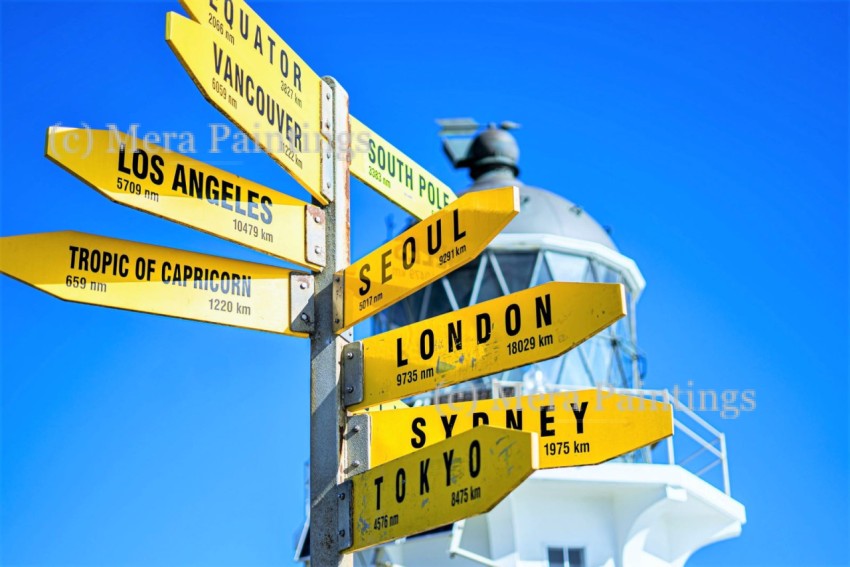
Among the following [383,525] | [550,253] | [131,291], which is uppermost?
[550,253]

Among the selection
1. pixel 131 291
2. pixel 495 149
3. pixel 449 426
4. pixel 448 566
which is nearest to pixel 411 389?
pixel 449 426

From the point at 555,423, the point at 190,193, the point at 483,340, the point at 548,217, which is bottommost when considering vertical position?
the point at 555,423

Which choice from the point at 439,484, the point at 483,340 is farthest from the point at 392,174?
the point at 439,484

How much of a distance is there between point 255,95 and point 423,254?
921mm

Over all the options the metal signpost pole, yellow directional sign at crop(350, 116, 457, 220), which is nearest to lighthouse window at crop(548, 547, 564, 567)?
yellow directional sign at crop(350, 116, 457, 220)

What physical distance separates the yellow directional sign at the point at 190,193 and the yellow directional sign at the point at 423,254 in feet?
0.92

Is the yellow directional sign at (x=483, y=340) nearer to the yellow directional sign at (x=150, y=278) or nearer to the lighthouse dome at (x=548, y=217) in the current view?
the yellow directional sign at (x=150, y=278)

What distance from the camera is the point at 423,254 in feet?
16.4

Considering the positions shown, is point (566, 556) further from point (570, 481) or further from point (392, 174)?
point (392, 174)

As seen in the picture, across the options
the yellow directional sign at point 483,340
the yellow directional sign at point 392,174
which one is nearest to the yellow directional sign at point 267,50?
the yellow directional sign at point 392,174

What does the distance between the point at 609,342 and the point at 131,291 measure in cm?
1075

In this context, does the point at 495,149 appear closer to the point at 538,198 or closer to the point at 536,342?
the point at 538,198

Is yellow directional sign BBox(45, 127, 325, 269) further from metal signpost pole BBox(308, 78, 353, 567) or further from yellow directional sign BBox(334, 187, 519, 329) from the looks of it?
yellow directional sign BBox(334, 187, 519, 329)

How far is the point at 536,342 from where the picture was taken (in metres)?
4.69
